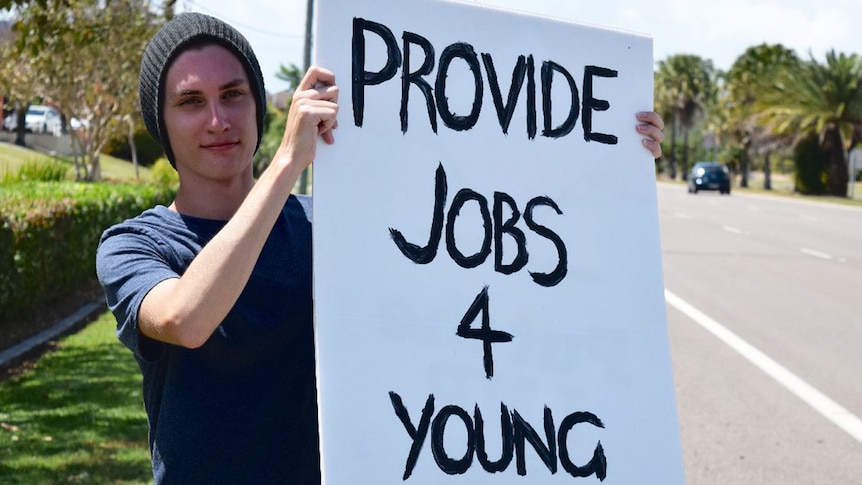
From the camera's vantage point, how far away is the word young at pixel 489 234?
6.75 feet

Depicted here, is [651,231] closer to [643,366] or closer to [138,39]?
[643,366]

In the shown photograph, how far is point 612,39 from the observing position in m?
2.34

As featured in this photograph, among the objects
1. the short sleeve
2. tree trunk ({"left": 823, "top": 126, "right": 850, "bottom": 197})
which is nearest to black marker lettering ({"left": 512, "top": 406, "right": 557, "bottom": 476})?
the short sleeve

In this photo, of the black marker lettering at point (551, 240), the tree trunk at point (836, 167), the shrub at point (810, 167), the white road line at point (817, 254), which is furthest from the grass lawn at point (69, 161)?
the black marker lettering at point (551, 240)

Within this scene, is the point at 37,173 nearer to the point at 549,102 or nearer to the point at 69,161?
the point at 549,102

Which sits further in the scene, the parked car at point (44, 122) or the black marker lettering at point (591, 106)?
the parked car at point (44, 122)

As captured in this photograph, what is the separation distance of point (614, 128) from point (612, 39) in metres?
0.20

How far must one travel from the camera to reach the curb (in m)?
8.06

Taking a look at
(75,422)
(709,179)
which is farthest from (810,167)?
(75,422)

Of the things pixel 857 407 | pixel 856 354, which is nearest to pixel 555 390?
pixel 857 407

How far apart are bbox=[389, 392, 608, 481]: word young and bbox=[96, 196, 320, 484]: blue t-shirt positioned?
0.22 m

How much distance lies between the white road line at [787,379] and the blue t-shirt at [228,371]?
449cm

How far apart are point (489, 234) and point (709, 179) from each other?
47.4 m

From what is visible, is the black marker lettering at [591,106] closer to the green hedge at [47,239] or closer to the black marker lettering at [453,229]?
the black marker lettering at [453,229]
